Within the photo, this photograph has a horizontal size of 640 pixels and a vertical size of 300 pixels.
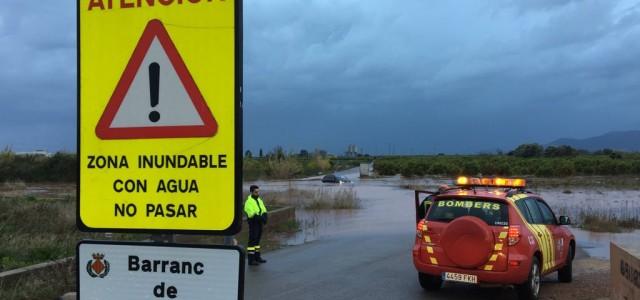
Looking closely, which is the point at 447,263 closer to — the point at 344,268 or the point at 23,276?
the point at 344,268

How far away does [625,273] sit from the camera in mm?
5141

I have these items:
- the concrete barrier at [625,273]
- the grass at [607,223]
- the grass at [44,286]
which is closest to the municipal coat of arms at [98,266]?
the concrete barrier at [625,273]

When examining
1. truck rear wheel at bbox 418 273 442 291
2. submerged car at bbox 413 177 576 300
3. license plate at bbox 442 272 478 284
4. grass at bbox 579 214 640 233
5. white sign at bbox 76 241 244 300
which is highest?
white sign at bbox 76 241 244 300

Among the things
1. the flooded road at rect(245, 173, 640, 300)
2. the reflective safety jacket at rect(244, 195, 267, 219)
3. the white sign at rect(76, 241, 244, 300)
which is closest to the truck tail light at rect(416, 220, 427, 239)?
the flooded road at rect(245, 173, 640, 300)

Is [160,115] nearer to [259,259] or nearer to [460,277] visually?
[460,277]

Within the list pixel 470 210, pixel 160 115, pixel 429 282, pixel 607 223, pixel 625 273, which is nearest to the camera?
pixel 160 115

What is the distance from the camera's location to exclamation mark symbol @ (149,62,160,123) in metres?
2.21

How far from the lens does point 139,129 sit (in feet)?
7.28

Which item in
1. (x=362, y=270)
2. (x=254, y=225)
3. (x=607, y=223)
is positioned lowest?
(x=607, y=223)

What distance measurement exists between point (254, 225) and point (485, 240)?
6289 mm

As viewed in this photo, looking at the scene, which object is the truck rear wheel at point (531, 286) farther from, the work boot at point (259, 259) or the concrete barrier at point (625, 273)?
the work boot at point (259, 259)

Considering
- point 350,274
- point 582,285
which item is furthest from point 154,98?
point 582,285

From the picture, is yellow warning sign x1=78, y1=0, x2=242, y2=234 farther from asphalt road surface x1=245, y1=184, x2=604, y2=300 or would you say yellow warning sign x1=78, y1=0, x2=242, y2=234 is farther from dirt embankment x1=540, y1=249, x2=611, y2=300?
dirt embankment x1=540, y1=249, x2=611, y2=300

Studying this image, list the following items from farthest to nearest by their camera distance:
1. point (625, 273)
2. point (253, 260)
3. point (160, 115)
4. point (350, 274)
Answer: point (253, 260)
point (350, 274)
point (625, 273)
point (160, 115)
